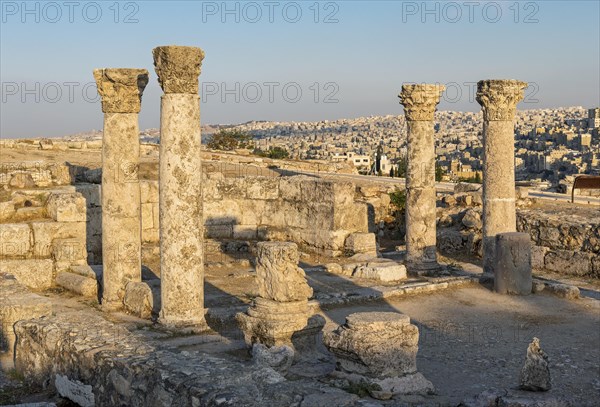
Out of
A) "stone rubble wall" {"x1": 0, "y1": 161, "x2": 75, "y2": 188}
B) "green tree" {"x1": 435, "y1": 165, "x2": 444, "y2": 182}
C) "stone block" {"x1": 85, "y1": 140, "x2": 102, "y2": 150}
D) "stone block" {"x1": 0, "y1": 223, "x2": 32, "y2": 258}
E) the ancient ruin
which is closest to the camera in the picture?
the ancient ruin

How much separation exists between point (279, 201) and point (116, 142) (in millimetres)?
7474

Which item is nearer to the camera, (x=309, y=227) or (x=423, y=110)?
(x=423, y=110)

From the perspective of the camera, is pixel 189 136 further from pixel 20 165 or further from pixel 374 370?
pixel 20 165

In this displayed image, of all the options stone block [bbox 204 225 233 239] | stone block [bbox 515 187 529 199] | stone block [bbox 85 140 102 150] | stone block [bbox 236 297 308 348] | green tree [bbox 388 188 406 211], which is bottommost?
stone block [bbox 236 297 308 348]

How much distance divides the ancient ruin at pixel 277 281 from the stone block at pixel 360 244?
0.11 ft

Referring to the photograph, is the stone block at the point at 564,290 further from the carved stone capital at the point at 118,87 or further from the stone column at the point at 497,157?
the carved stone capital at the point at 118,87

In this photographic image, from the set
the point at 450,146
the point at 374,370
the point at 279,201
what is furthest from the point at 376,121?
the point at 374,370

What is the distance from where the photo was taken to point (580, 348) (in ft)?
35.2

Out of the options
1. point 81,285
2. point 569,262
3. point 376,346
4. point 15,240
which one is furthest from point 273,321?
point 569,262

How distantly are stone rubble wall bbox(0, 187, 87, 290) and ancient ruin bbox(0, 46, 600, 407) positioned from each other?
0.03 m

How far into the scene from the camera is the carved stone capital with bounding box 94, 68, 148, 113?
1238 centimetres

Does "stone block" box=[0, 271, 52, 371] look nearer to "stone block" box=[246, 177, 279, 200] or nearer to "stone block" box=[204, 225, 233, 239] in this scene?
"stone block" box=[204, 225, 233, 239]

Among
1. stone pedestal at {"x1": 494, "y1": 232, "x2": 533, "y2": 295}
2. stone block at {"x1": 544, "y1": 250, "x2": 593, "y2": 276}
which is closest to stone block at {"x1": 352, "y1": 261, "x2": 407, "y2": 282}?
stone pedestal at {"x1": 494, "y1": 232, "x2": 533, "y2": 295}

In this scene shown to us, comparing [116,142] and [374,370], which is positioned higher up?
[116,142]
